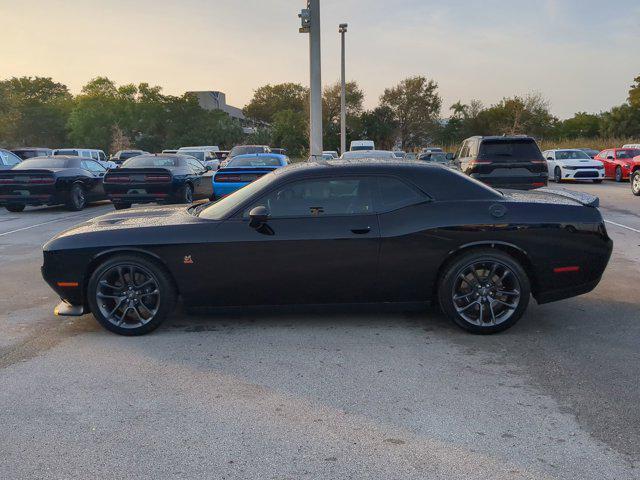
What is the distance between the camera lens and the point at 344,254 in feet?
16.0

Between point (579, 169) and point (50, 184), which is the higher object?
point (50, 184)

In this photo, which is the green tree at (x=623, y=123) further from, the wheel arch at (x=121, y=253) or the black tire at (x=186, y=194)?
the wheel arch at (x=121, y=253)

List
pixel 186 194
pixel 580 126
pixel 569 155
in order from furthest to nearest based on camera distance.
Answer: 1. pixel 580 126
2. pixel 569 155
3. pixel 186 194

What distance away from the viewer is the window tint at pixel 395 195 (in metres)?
5.01

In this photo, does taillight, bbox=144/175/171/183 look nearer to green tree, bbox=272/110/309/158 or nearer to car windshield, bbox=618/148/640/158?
car windshield, bbox=618/148/640/158

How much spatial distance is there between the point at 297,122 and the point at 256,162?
2090 inches

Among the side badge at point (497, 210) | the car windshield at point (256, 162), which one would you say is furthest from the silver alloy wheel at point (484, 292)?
the car windshield at point (256, 162)

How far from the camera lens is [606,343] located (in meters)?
4.64

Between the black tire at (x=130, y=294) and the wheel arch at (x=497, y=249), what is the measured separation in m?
2.36

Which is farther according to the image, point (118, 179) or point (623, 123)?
point (623, 123)

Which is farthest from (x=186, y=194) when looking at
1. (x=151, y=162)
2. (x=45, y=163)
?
(x=45, y=163)

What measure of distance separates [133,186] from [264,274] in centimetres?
957

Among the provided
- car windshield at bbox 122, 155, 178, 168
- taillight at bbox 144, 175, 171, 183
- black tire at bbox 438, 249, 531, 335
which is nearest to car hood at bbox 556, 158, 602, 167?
car windshield at bbox 122, 155, 178, 168

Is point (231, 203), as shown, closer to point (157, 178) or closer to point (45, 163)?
point (157, 178)
